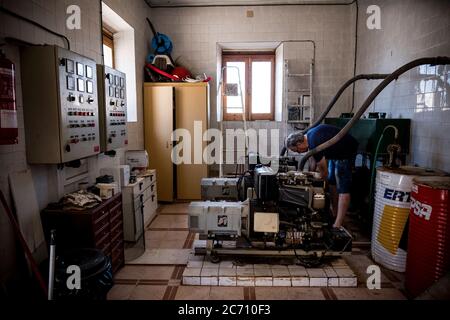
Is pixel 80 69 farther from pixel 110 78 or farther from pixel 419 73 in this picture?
pixel 419 73

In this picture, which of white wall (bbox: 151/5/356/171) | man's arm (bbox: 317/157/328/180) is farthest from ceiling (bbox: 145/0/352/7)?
man's arm (bbox: 317/157/328/180)

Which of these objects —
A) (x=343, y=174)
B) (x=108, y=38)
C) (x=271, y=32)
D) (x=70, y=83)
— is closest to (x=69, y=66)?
(x=70, y=83)

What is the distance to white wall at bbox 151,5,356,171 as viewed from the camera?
5.39m

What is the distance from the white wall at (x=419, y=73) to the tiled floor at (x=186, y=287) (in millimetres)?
1202

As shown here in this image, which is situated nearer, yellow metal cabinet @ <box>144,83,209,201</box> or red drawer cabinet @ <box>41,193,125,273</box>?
red drawer cabinet @ <box>41,193,125,273</box>

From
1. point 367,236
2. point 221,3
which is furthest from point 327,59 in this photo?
point 367,236

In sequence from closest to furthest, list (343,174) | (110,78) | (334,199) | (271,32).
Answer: (110,78) → (343,174) → (334,199) → (271,32)

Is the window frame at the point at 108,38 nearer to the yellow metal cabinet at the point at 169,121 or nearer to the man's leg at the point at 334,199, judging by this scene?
the yellow metal cabinet at the point at 169,121

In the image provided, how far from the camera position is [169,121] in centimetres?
495

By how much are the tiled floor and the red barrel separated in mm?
269

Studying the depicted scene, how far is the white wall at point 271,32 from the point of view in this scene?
539 centimetres

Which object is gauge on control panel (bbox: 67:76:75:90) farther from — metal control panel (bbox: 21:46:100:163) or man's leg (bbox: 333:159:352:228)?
man's leg (bbox: 333:159:352:228)

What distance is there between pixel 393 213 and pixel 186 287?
185cm
